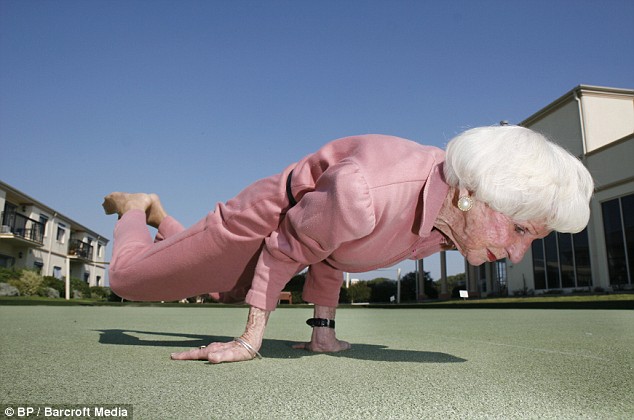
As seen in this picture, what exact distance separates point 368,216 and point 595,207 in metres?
17.8

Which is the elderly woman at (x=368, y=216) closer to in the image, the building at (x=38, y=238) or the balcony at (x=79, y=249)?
the building at (x=38, y=238)

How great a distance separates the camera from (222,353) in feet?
5.04

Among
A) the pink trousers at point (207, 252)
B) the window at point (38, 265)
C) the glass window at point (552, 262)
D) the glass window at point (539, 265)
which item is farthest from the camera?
the window at point (38, 265)

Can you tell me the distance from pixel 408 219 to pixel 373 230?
14 centimetres

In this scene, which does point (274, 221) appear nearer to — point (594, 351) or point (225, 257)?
point (225, 257)

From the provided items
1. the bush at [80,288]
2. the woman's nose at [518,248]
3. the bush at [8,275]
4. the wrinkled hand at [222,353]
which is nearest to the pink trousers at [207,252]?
the wrinkled hand at [222,353]

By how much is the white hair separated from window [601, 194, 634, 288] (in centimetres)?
1598

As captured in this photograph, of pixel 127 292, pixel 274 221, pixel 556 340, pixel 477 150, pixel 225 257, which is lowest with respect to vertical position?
pixel 556 340

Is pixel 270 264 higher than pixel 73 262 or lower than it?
lower

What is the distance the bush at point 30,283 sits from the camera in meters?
17.5

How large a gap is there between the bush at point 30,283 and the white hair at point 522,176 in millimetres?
19870

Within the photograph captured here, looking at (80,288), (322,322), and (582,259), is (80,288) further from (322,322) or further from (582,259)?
(322,322)

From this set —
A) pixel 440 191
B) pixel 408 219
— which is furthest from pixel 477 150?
pixel 408 219

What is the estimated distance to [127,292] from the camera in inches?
81.3
